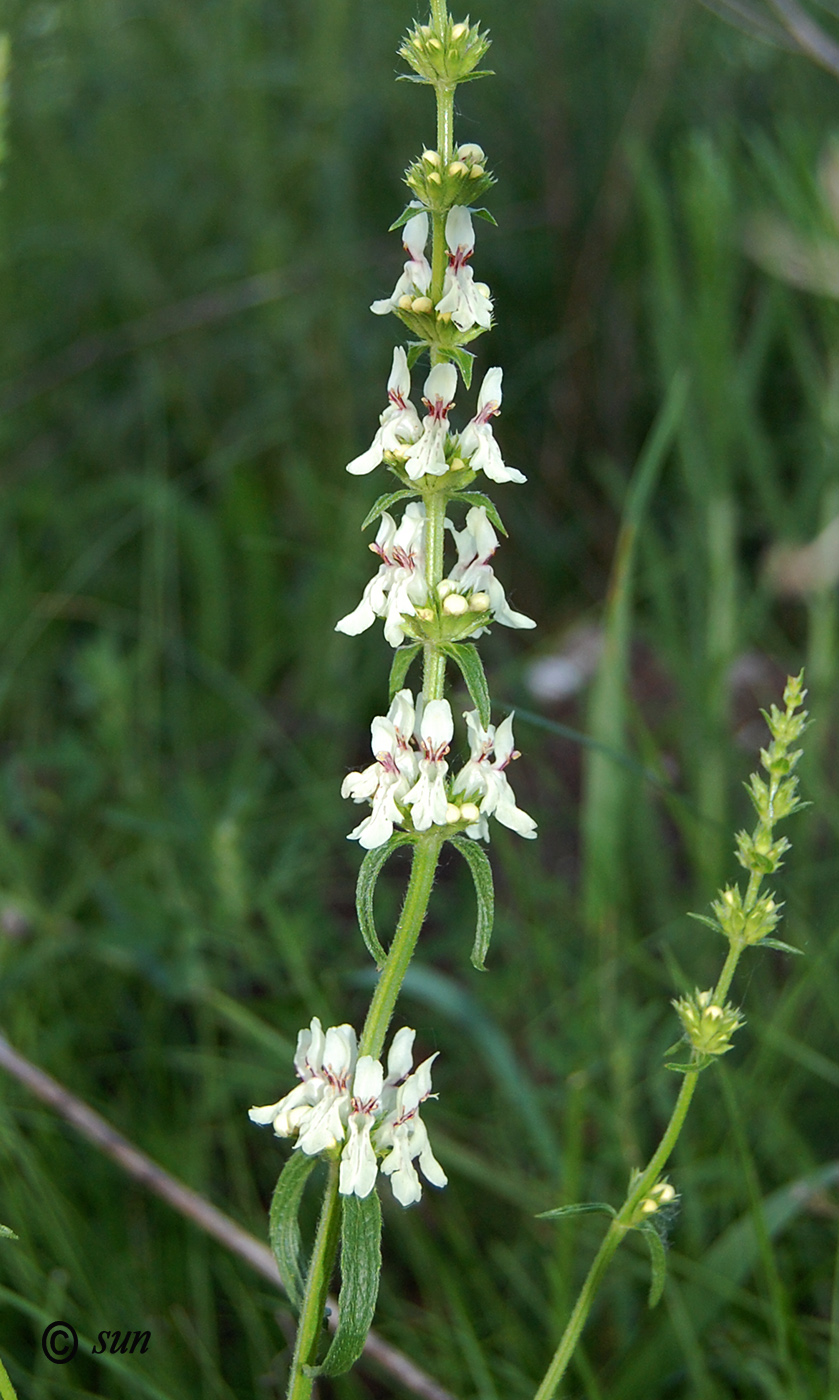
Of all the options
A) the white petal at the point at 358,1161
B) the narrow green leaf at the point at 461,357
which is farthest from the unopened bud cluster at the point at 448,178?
the white petal at the point at 358,1161

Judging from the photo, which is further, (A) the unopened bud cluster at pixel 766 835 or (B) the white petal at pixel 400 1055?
(B) the white petal at pixel 400 1055

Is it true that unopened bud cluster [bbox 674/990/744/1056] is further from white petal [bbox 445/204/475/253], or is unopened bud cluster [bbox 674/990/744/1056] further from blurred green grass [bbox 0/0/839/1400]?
white petal [bbox 445/204/475/253]

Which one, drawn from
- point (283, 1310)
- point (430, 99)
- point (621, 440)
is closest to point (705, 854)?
point (283, 1310)

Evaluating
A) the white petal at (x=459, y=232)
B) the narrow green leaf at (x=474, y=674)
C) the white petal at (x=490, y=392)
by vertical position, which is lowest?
the narrow green leaf at (x=474, y=674)

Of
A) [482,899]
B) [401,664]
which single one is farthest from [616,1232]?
[401,664]

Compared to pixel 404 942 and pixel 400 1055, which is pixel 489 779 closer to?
pixel 404 942

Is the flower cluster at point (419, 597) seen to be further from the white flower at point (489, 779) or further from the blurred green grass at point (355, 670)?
the blurred green grass at point (355, 670)

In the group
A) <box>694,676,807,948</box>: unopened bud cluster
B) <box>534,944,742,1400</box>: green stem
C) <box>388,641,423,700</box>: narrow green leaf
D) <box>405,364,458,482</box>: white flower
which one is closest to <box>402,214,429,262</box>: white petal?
<box>405,364,458,482</box>: white flower

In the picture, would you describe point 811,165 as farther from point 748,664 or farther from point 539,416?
point 539,416
